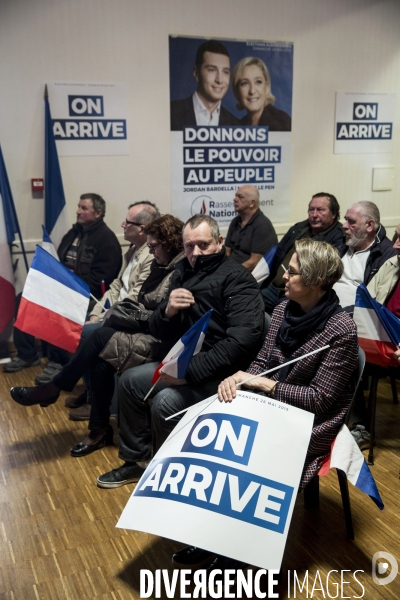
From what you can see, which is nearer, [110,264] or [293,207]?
[110,264]

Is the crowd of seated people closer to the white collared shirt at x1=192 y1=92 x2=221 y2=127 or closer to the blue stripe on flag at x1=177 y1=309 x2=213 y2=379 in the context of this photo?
the blue stripe on flag at x1=177 y1=309 x2=213 y2=379

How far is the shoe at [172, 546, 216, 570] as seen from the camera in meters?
2.36

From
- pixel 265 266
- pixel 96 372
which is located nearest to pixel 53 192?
pixel 265 266

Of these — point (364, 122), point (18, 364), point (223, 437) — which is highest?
point (364, 122)

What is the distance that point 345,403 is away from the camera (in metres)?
2.34

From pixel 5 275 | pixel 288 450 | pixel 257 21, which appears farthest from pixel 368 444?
pixel 257 21

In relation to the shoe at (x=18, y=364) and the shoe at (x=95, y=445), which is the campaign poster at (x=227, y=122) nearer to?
the shoe at (x=18, y=364)

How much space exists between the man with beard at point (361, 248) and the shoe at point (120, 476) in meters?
1.57

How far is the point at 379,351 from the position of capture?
2.94 m

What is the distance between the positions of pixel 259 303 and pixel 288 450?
0.84m

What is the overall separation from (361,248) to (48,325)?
195 centimetres

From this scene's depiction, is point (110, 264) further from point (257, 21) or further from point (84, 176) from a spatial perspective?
point (257, 21)

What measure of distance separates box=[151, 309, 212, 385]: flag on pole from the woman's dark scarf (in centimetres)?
33

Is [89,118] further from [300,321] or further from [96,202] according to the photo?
[300,321]
